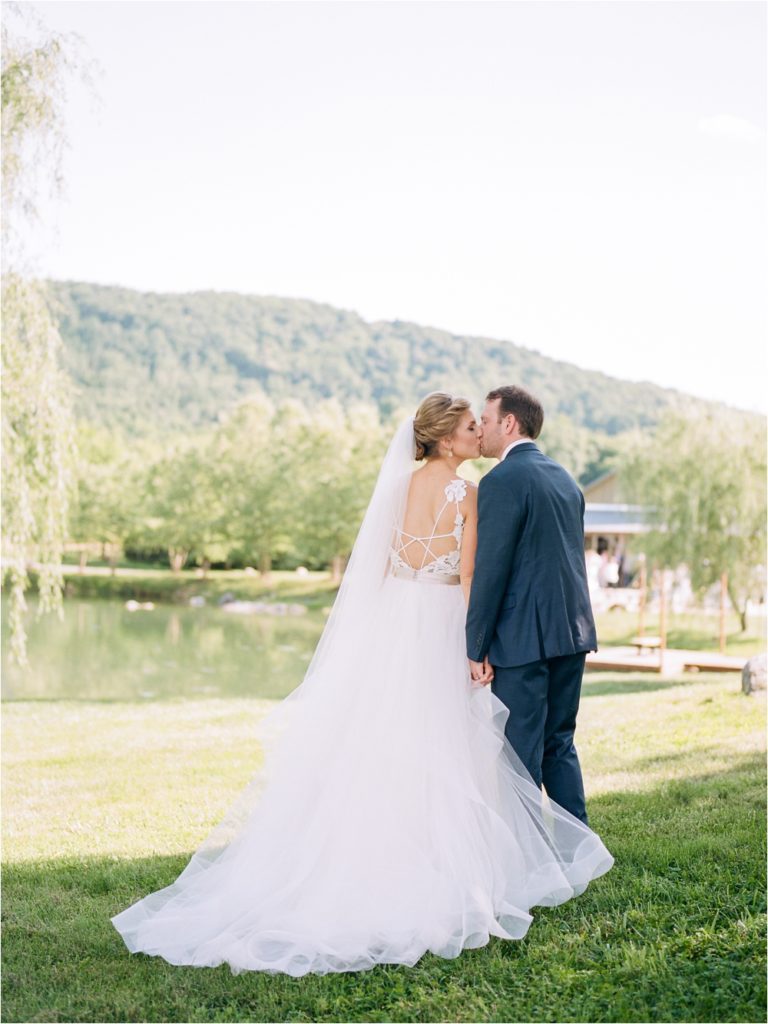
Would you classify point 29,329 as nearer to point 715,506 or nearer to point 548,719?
point 548,719

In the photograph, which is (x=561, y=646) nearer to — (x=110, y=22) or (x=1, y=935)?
(x=1, y=935)

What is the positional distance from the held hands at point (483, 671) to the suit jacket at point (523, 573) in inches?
1.8

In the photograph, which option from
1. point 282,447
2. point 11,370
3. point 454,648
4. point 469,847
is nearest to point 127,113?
point 11,370

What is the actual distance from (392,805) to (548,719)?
87cm

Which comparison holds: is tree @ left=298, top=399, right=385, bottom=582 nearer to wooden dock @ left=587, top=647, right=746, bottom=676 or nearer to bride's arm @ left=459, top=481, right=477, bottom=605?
wooden dock @ left=587, top=647, right=746, bottom=676

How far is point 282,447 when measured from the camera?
41750 millimetres

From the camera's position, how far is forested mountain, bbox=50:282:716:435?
284ft

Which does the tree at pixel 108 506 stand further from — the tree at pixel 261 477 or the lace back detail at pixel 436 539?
the lace back detail at pixel 436 539

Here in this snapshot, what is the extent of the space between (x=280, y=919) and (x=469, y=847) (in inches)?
31.4

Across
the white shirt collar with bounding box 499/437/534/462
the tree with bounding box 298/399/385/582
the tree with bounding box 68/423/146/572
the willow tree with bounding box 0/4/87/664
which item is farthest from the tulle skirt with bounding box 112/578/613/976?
the tree with bounding box 68/423/146/572

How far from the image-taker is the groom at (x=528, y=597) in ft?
13.2

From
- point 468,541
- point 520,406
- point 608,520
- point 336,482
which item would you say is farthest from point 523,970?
point 608,520

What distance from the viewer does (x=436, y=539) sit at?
434 cm

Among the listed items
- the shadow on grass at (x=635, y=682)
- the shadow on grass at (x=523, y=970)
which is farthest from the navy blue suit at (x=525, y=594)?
the shadow on grass at (x=635, y=682)
